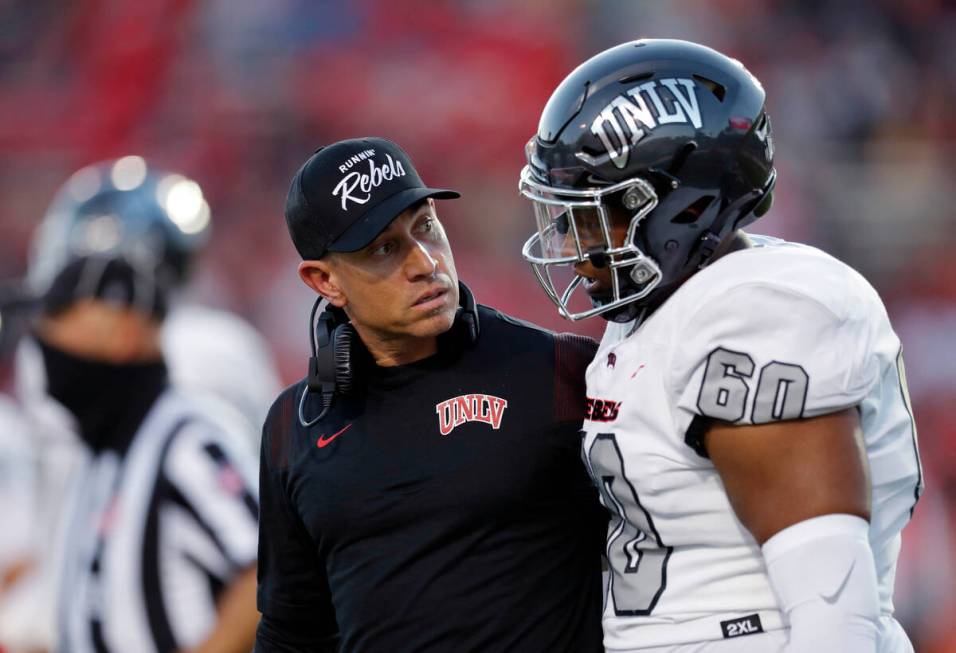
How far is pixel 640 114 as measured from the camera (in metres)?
2.04

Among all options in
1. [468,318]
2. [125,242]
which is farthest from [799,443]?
[125,242]

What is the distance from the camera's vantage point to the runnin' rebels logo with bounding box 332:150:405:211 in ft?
7.53

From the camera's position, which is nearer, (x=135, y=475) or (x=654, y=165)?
(x=654, y=165)

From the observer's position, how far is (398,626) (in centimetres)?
227

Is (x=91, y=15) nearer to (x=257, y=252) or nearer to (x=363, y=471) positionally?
(x=257, y=252)

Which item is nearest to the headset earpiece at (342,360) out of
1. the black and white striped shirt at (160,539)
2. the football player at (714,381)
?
the football player at (714,381)

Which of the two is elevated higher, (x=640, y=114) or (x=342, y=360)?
(x=640, y=114)

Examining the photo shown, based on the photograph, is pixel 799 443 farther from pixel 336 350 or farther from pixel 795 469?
pixel 336 350

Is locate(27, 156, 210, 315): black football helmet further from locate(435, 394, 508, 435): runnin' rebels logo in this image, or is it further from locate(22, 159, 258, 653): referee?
locate(435, 394, 508, 435): runnin' rebels logo

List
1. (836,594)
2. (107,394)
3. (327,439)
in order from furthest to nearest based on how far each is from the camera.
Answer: (107,394) < (327,439) < (836,594)

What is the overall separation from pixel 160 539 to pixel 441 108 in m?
7.37

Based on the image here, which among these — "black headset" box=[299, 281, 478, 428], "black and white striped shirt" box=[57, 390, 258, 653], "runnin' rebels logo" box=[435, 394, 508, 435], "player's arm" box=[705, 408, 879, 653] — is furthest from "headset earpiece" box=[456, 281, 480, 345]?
"black and white striped shirt" box=[57, 390, 258, 653]

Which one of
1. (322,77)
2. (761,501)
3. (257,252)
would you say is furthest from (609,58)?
(322,77)

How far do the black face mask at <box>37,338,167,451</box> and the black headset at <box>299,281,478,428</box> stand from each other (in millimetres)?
1396
